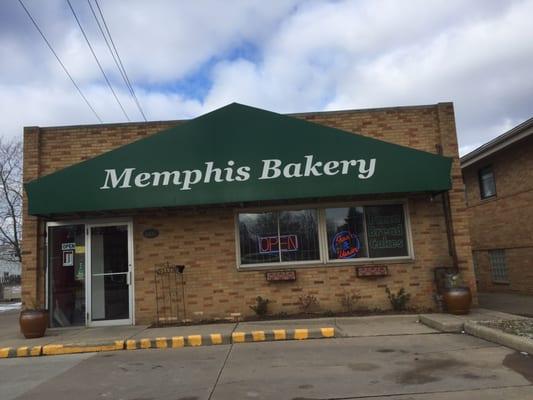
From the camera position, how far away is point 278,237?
12188mm

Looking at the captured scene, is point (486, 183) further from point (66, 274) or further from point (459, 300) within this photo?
point (66, 274)

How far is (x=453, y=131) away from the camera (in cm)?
1226

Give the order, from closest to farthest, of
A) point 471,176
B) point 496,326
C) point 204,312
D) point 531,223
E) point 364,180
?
point 496,326 < point 364,180 < point 204,312 < point 531,223 < point 471,176

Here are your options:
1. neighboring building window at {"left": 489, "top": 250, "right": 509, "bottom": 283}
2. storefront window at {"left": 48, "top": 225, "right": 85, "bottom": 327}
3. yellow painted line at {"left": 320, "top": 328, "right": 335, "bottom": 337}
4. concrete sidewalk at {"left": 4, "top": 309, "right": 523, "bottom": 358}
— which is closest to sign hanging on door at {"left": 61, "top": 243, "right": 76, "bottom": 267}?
storefront window at {"left": 48, "top": 225, "right": 85, "bottom": 327}

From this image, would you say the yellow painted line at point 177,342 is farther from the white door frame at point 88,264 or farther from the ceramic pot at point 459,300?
the ceramic pot at point 459,300

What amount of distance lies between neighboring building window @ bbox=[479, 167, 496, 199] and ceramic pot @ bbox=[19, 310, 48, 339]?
48.3ft

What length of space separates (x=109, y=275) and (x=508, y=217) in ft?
41.4

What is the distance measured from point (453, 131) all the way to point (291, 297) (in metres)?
5.63

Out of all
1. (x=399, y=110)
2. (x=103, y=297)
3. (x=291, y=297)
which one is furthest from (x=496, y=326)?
(x=103, y=297)

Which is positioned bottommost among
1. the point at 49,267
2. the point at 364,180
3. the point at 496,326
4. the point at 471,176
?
the point at 496,326

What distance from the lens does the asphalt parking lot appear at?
6113 millimetres

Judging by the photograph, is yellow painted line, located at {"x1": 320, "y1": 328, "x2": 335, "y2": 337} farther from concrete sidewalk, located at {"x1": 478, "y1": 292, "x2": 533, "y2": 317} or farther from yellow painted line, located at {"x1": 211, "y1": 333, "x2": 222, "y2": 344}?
concrete sidewalk, located at {"x1": 478, "y1": 292, "x2": 533, "y2": 317}

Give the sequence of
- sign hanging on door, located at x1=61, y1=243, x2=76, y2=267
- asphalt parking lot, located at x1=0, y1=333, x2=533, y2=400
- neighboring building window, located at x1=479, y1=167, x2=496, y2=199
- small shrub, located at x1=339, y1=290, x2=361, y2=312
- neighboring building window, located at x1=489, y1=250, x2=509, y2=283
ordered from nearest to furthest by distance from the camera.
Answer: asphalt parking lot, located at x1=0, y1=333, x2=533, y2=400
small shrub, located at x1=339, y1=290, x2=361, y2=312
sign hanging on door, located at x1=61, y1=243, x2=76, y2=267
neighboring building window, located at x1=489, y1=250, x2=509, y2=283
neighboring building window, located at x1=479, y1=167, x2=496, y2=199

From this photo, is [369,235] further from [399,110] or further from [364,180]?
[399,110]
